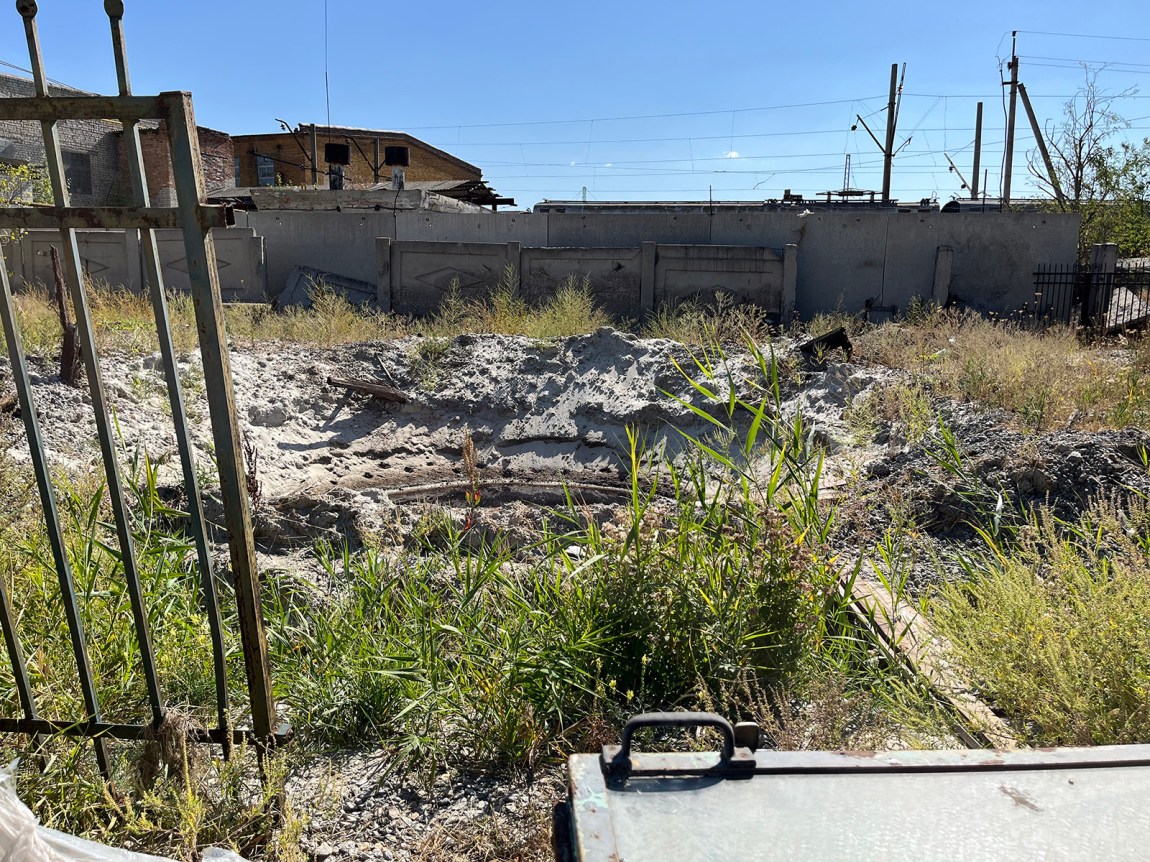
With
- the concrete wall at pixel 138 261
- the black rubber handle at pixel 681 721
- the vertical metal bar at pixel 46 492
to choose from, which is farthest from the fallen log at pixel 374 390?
the black rubber handle at pixel 681 721

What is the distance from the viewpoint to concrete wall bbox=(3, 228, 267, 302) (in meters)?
15.3

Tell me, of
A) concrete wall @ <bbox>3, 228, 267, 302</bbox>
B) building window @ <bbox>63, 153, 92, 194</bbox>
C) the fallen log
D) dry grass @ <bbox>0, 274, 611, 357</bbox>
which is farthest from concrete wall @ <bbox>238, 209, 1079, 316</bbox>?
building window @ <bbox>63, 153, 92, 194</bbox>

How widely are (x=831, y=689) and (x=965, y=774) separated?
109 centimetres

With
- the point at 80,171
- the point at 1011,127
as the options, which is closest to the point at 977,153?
the point at 1011,127

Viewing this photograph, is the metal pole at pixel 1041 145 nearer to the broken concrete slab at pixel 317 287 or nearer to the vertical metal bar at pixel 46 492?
the broken concrete slab at pixel 317 287

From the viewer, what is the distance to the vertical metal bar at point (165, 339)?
190 centimetres

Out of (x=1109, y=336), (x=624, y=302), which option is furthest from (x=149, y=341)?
(x=1109, y=336)

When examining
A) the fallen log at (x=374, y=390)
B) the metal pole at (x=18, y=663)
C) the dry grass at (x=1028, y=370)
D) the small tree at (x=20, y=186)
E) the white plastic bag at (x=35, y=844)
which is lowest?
the fallen log at (x=374, y=390)

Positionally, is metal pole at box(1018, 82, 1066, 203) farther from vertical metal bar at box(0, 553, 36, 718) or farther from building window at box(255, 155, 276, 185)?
building window at box(255, 155, 276, 185)

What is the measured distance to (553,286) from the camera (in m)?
14.0

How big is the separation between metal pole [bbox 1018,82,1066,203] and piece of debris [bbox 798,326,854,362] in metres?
12.9

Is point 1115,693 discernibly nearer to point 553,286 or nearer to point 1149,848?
point 1149,848

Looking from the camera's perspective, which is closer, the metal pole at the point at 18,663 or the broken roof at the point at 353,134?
the metal pole at the point at 18,663

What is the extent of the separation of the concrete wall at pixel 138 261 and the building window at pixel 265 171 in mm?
22410
